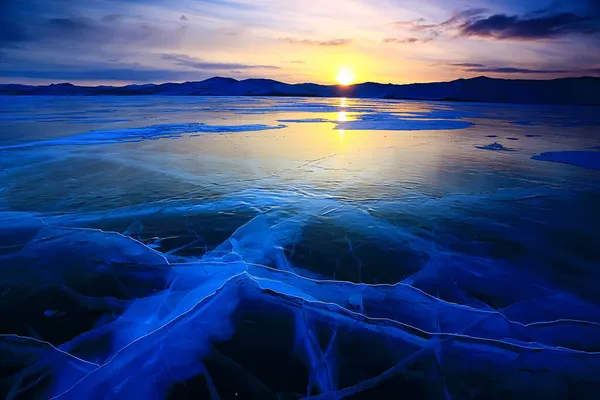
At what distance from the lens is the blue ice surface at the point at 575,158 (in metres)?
6.98

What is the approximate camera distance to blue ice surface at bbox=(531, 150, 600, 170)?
698 centimetres

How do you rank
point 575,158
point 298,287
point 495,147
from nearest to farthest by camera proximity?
1. point 298,287
2. point 575,158
3. point 495,147

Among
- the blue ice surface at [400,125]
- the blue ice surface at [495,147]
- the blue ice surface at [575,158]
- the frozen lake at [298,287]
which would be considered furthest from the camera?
the blue ice surface at [400,125]

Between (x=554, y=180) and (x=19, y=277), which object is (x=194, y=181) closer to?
(x=19, y=277)

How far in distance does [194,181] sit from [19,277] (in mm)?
2958

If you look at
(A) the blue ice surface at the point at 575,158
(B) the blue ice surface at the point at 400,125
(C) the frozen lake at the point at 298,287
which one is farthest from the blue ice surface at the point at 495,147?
(B) the blue ice surface at the point at 400,125

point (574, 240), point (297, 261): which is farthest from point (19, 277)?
point (574, 240)

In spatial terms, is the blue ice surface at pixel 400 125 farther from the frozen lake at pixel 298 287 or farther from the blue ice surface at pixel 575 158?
the frozen lake at pixel 298 287

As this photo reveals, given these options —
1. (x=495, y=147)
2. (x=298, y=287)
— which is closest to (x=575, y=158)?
(x=495, y=147)

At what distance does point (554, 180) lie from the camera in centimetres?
570

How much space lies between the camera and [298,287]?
267cm

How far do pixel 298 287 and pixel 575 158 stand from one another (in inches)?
316

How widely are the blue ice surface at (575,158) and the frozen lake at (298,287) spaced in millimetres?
1548

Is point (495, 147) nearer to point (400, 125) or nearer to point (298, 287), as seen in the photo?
point (400, 125)
